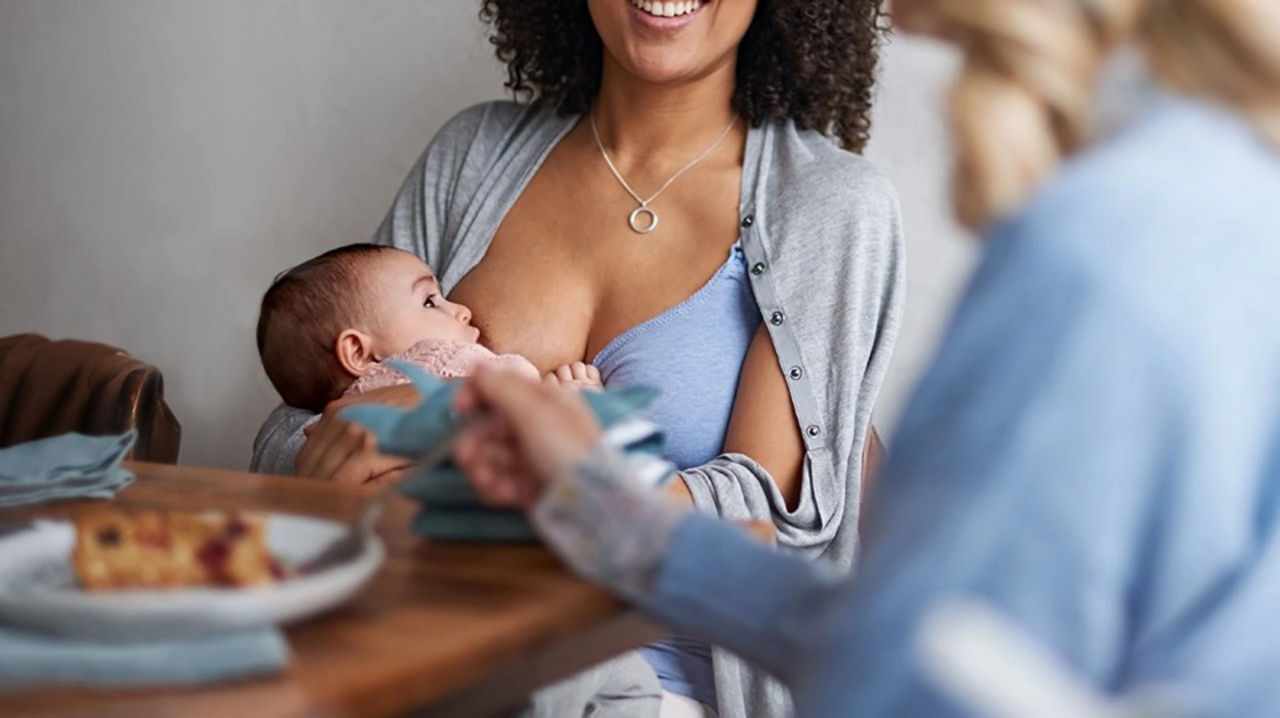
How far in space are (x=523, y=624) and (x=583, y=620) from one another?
6cm

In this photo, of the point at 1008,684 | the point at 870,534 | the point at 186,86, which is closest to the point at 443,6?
the point at 186,86

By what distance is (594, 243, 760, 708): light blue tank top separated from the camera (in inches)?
81.6

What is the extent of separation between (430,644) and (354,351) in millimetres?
1262

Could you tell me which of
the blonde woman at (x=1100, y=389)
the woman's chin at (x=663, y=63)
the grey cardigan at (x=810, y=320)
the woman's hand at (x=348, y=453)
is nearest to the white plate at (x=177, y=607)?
the blonde woman at (x=1100, y=389)

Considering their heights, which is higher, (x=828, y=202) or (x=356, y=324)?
(x=828, y=202)

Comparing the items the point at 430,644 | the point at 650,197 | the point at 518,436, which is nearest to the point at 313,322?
the point at 650,197

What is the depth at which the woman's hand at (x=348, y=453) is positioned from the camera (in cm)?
179

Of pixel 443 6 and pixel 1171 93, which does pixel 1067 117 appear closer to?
pixel 1171 93

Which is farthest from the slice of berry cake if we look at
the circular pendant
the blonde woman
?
the circular pendant

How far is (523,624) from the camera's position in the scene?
3.42ft

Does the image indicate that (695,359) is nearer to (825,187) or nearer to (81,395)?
(825,187)

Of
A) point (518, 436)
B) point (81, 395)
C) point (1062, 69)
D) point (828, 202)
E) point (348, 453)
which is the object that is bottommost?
point (81, 395)

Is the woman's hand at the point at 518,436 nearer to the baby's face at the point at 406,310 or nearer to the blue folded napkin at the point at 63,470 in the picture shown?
the blue folded napkin at the point at 63,470

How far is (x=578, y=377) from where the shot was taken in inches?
83.2
